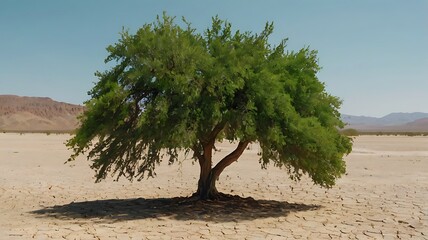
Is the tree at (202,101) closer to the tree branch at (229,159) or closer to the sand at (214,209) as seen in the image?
the tree branch at (229,159)

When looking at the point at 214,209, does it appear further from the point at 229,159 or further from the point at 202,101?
the point at 202,101

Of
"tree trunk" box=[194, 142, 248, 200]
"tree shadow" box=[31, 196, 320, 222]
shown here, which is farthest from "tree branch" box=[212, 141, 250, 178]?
"tree shadow" box=[31, 196, 320, 222]

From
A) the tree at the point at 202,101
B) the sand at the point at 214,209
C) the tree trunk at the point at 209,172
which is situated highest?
the tree at the point at 202,101

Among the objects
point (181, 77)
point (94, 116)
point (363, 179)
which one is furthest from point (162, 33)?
point (363, 179)

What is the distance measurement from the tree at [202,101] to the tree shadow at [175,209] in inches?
51.4

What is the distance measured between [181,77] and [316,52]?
188 inches

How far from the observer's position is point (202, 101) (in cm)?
1249

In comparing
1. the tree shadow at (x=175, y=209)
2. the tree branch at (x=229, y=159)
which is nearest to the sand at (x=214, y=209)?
the tree shadow at (x=175, y=209)

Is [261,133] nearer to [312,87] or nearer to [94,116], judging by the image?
[312,87]

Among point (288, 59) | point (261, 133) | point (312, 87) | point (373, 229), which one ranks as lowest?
point (373, 229)

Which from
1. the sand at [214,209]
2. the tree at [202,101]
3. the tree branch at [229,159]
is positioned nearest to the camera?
the sand at [214,209]

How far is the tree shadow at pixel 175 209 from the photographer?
12625 mm

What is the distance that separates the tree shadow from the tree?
1306 mm

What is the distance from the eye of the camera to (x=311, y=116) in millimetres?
13727
